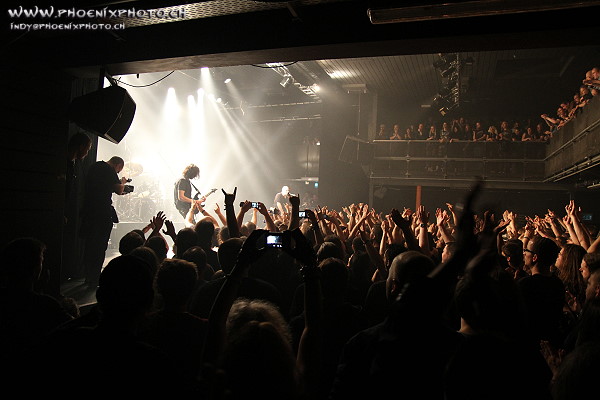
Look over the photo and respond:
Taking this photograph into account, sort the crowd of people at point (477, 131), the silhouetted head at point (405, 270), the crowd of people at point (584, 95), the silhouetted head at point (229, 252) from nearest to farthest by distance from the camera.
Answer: the silhouetted head at point (405, 270) → the silhouetted head at point (229, 252) → the crowd of people at point (584, 95) → the crowd of people at point (477, 131)

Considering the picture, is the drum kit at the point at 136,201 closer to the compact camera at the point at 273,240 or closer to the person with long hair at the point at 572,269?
the person with long hair at the point at 572,269

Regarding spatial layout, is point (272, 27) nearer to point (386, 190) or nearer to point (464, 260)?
point (464, 260)

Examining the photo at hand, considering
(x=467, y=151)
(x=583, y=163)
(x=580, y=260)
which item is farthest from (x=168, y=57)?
(x=467, y=151)

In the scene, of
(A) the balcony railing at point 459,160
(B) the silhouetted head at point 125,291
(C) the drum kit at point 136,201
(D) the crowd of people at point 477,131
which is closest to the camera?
(B) the silhouetted head at point 125,291

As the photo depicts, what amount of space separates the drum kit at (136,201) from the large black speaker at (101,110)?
449 inches

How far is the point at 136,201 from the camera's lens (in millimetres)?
16312

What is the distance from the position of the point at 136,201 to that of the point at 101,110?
12.2m

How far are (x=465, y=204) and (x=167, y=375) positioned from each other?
3.99 ft

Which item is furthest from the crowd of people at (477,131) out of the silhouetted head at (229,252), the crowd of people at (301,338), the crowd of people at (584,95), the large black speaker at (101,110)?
the crowd of people at (301,338)

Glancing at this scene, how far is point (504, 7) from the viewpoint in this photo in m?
3.26

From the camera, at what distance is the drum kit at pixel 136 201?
52.4 feet

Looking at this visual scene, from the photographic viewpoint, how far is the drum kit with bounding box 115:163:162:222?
→ 16.0 m

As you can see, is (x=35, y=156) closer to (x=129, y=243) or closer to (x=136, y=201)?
(x=129, y=243)

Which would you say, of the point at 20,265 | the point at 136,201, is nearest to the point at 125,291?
the point at 20,265
